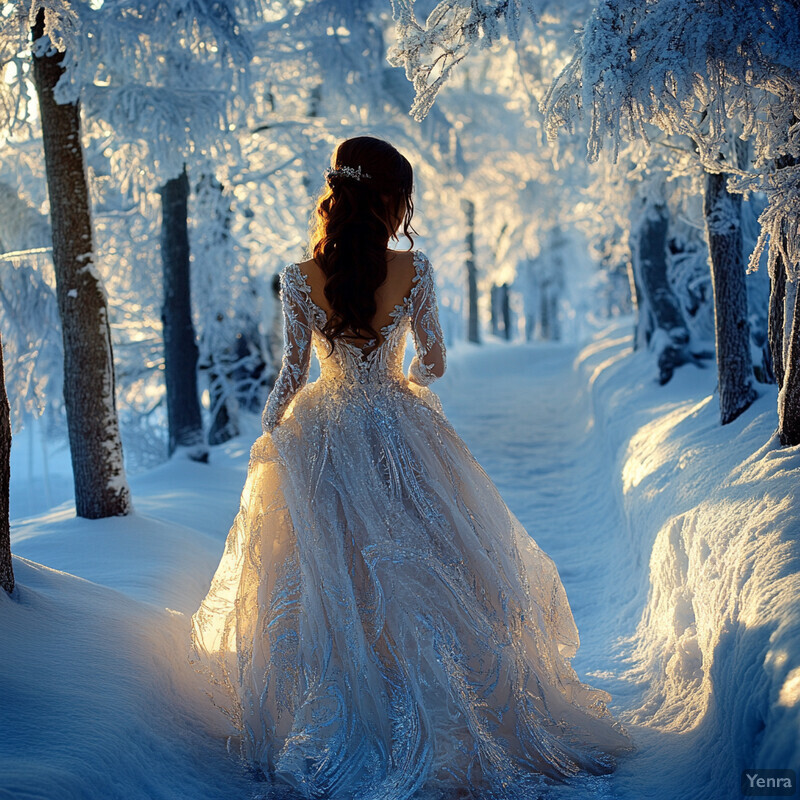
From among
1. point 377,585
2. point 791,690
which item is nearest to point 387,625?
point 377,585

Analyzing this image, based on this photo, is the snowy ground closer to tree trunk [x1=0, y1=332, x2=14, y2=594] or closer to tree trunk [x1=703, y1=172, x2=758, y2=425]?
tree trunk [x1=0, y1=332, x2=14, y2=594]

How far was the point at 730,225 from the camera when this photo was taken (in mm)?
6000

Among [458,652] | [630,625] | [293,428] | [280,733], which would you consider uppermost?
[293,428]

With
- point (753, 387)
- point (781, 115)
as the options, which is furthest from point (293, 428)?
point (753, 387)

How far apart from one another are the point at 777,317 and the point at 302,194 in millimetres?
8818

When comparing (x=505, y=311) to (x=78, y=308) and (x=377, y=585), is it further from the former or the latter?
(x=377, y=585)

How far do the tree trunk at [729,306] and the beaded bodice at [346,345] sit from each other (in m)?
3.09

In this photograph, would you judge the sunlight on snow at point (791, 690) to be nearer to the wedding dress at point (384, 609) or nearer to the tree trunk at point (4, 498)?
the wedding dress at point (384, 609)

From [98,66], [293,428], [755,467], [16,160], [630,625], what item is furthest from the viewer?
[16,160]

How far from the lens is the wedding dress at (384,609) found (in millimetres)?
2939

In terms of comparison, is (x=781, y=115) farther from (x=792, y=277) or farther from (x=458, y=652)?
(x=458, y=652)

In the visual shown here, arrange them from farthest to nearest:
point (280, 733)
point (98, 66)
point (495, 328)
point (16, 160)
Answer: point (495, 328) < point (16, 160) < point (98, 66) < point (280, 733)

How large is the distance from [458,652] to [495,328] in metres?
37.2

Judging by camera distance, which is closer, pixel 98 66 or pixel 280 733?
pixel 280 733
